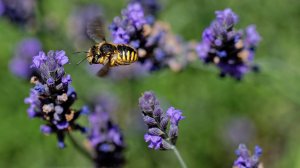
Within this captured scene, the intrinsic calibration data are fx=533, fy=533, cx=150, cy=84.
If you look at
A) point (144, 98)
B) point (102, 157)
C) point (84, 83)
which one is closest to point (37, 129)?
point (84, 83)

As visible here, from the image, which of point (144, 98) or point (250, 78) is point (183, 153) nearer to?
point (250, 78)

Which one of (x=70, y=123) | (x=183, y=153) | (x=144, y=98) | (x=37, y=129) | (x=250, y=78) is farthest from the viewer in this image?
(x=37, y=129)

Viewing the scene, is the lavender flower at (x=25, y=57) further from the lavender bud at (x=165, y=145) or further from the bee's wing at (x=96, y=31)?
the lavender bud at (x=165, y=145)

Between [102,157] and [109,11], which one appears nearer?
[102,157]

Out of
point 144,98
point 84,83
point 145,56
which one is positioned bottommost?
point 144,98

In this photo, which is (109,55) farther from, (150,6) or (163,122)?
(150,6)

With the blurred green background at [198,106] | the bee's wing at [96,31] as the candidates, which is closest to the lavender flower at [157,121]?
the bee's wing at [96,31]

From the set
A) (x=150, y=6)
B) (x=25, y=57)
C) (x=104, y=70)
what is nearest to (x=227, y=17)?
(x=104, y=70)

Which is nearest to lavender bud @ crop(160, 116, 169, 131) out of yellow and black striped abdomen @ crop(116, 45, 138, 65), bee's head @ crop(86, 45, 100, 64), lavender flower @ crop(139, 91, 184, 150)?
lavender flower @ crop(139, 91, 184, 150)
